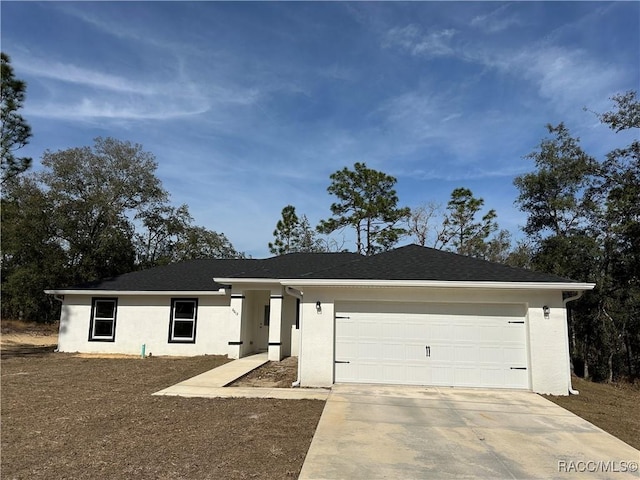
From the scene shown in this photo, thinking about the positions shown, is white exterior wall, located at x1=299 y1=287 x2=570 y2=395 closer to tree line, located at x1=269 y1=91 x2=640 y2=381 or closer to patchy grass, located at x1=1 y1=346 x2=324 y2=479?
patchy grass, located at x1=1 y1=346 x2=324 y2=479

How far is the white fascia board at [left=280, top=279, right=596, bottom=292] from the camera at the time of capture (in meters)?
9.33

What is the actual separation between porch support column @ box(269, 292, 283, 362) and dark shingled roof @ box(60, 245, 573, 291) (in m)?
0.89

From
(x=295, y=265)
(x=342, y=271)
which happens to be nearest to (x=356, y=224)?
(x=295, y=265)

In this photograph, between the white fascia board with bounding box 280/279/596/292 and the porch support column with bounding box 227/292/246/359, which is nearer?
the white fascia board with bounding box 280/279/596/292

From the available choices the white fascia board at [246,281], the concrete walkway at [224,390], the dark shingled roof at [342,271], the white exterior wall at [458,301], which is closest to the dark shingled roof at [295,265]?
the dark shingled roof at [342,271]

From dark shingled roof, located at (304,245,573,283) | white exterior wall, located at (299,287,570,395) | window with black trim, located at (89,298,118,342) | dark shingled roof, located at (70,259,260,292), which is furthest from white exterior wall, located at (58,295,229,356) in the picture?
dark shingled roof, located at (304,245,573,283)

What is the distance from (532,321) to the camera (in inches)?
378

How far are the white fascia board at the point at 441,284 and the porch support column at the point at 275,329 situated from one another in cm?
511

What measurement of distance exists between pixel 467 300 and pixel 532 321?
1.50 m

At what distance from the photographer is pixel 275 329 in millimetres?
14633

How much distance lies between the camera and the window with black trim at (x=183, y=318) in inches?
632

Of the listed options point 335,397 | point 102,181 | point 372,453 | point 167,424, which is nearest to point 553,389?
point 335,397

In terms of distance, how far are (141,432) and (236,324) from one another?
341 inches

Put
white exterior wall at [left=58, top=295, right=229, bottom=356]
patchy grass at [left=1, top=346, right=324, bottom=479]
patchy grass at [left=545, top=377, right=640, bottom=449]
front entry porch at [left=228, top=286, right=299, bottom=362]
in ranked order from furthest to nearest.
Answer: white exterior wall at [left=58, top=295, right=229, bottom=356], front entry porch at [left=228, top=286, right=299, bottom=362], patchy grass at [left=545, top=377, right=640, bottom=449], patchy grass at [left=1, top=346, right=324, bottom=479]
